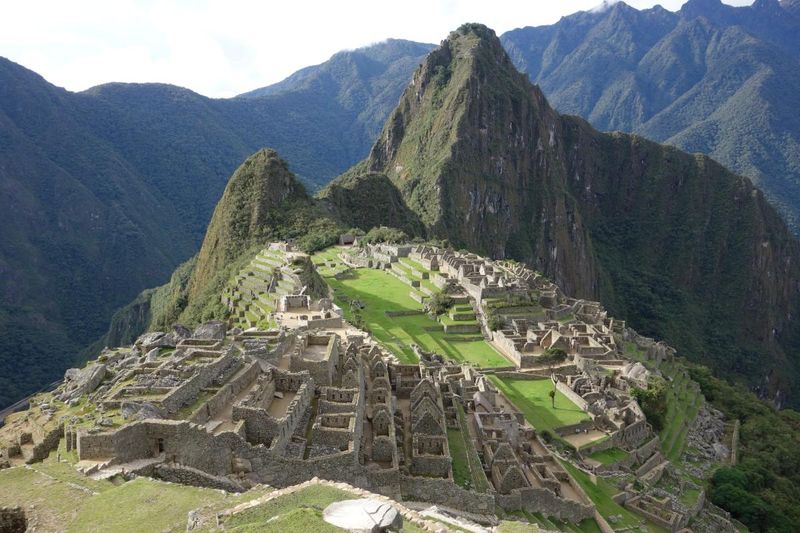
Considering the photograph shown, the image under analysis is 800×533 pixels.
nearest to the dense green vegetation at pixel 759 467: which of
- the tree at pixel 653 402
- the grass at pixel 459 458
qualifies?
the tree at pixel 653 402

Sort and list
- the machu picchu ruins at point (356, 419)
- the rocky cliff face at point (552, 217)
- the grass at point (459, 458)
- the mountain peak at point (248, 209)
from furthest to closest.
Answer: the rocky cliff face at point (552, 217)
the mountain peak at point (248, 209)
the grass at point (459, 458)
the machu picchu ruins at point (356, 419)

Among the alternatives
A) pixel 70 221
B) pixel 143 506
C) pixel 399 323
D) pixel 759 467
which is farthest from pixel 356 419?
pixel 70 221

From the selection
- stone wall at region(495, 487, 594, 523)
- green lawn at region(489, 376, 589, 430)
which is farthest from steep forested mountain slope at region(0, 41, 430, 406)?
stone wall at region(495, 487, 594, 523)

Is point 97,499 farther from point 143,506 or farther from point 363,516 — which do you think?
point 363,516

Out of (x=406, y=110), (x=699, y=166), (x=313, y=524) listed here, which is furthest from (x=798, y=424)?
Answer: (x=699, y=166)

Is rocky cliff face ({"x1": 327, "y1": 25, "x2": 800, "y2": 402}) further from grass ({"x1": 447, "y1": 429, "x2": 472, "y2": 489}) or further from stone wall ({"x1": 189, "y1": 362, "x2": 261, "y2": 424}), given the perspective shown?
stone wall ({"x1": 189, "y1": 362, "x2": 261, "y2": 424})

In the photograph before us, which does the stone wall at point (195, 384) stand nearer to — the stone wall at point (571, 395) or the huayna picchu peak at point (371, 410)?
the huayna picchu peak at point (371, 410)
